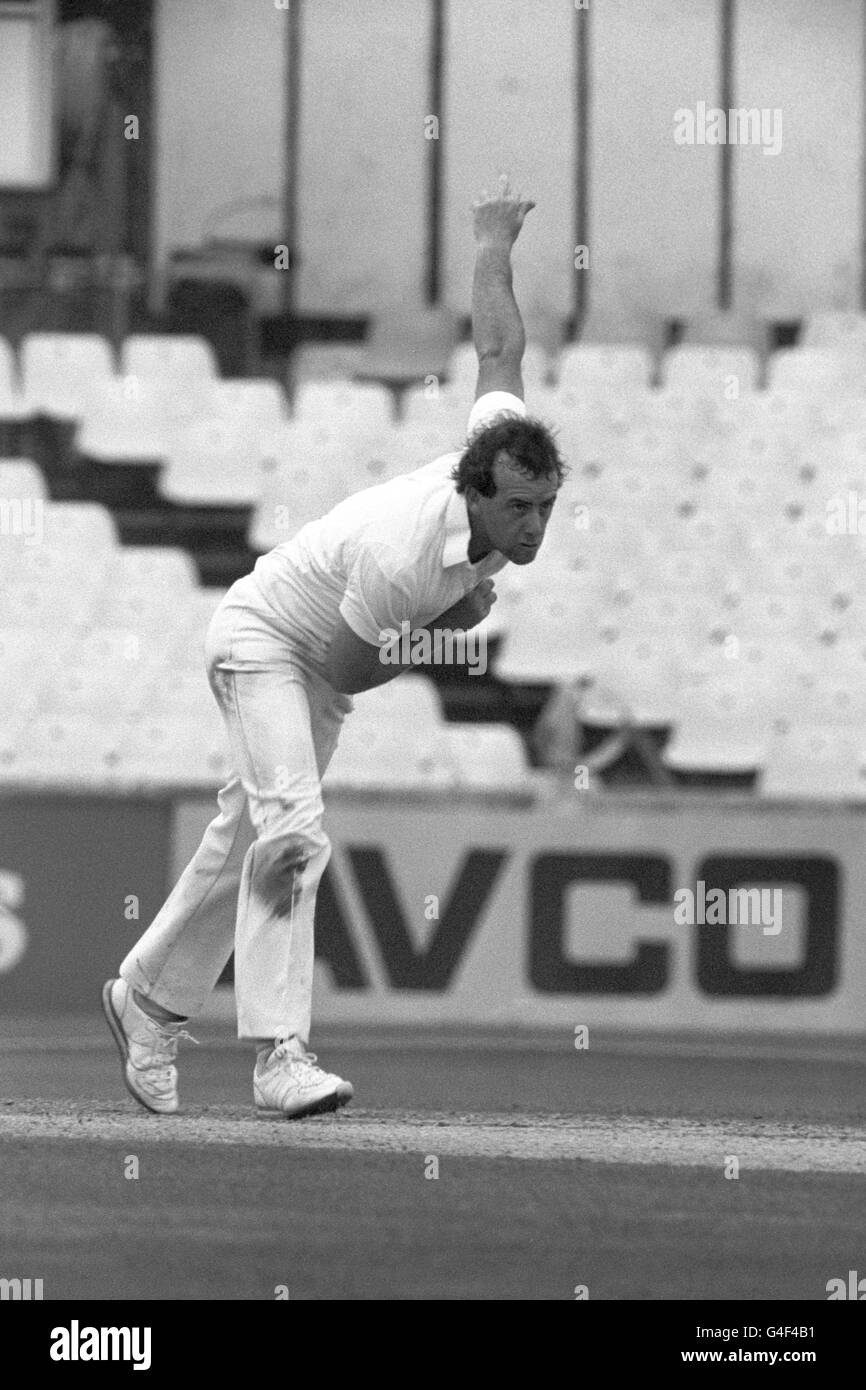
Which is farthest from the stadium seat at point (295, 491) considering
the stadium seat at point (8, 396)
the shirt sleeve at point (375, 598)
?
the shirt sleeve at point (375, 598)

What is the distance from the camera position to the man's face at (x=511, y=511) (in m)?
6.21

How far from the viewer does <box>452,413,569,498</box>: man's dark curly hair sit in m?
6.23

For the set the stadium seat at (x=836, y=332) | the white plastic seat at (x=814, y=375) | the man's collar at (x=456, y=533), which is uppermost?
the stadium seat at (x=836, y=332)

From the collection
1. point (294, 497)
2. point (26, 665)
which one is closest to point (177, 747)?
point (26, 665)

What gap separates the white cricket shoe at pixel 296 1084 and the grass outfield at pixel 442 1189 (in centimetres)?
7

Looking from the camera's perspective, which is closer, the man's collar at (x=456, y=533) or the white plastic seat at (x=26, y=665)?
the man's collar at (x=456, y=533)

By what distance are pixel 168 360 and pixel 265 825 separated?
8.21 meters

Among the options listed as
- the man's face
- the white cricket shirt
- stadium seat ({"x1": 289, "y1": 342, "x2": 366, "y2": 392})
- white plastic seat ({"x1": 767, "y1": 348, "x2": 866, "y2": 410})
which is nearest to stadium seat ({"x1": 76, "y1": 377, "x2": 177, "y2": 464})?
stadium seat ({"x1": 289, "y1": 342, "x2": 366, "y2": 392})

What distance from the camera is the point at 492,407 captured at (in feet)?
21.4

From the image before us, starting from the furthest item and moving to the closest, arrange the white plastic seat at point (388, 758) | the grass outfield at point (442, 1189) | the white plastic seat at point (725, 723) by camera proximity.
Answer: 1. the white plastic seat at point (725, 723)
2. the white plastic seat at point (388, 758)
3. the grass outfield at point (442, 1189)

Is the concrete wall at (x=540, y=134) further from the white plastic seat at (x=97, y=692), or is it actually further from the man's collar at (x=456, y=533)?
the man's collar at (x=456, y=533)
